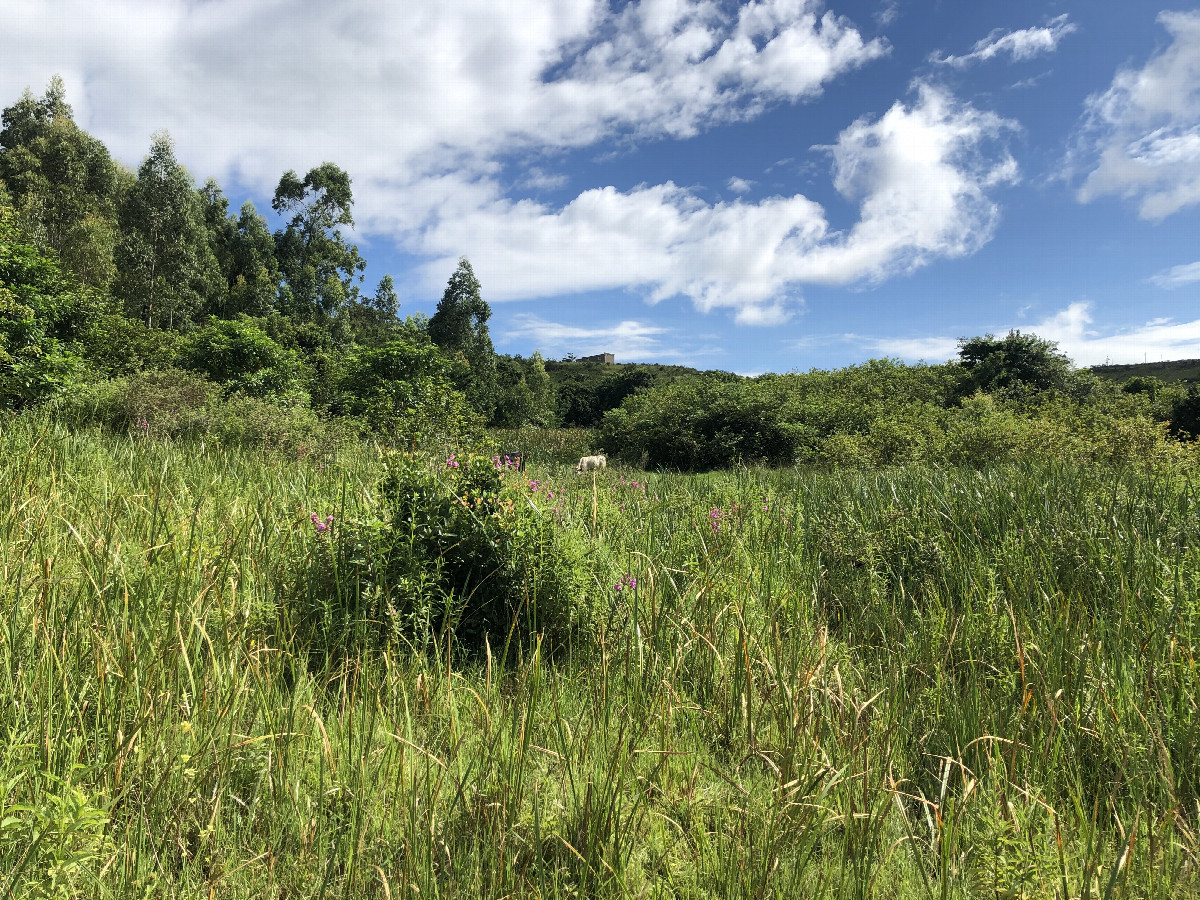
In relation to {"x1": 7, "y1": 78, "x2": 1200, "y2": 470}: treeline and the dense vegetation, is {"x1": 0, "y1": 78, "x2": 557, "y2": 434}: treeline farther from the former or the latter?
the dense vegetation

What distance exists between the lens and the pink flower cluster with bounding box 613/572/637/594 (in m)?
2.77

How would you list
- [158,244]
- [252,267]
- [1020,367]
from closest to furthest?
[1020,367]
[158,244]
[252,267]

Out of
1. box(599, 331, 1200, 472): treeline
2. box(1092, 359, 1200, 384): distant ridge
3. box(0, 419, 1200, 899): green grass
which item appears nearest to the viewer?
box(0, 419, 1200, 899): green grass

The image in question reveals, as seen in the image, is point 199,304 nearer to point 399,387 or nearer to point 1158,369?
point 399,387

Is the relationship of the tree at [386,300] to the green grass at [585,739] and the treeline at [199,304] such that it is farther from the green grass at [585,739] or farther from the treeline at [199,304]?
the green grass at [585,739]

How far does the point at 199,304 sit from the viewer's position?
26188mm

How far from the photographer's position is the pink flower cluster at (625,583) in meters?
2.77

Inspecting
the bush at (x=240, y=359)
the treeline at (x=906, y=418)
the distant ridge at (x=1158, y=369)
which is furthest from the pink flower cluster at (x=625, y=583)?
the distant ridge at (x=1158, y=369)

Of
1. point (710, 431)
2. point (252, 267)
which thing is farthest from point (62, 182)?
point (710, 431)

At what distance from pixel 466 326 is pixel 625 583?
1082 inches

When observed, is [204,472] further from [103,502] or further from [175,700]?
[175,700]

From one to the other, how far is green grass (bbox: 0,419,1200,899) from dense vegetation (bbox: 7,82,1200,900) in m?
0.02

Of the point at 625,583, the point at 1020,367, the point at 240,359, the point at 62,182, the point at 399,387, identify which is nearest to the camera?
the point at 625,583

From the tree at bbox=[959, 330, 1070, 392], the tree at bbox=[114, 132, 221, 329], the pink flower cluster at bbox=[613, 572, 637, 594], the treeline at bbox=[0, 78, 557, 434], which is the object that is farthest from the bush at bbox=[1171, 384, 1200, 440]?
the tree at bbox=[114, 132, 221, 329]
